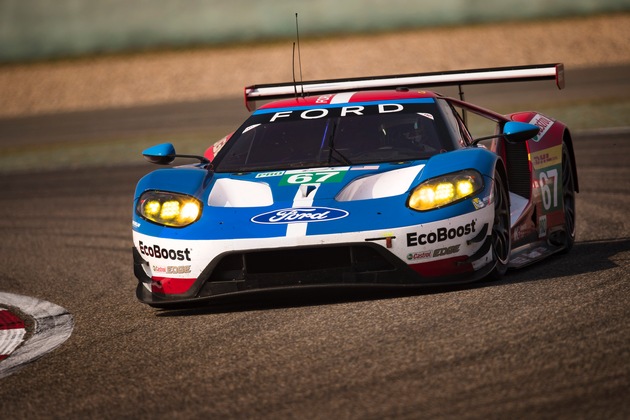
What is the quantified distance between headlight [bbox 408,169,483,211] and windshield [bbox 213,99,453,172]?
489 millimetres

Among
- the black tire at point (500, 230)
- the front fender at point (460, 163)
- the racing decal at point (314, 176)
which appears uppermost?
the front fender at point (460, 163)

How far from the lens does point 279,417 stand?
163 inches

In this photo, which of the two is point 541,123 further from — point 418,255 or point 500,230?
point 418,255

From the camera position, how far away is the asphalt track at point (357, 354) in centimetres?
421

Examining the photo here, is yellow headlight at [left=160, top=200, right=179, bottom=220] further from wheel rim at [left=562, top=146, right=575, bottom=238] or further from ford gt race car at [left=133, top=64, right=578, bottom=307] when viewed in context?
wheel rim at [left=562, top=146, right=575, bottom=238]

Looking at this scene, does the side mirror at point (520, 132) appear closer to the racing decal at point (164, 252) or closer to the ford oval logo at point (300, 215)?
the ford oval logo at point (300, 215)

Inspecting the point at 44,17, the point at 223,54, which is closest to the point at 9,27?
the point at 44,17

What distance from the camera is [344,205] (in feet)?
20.4

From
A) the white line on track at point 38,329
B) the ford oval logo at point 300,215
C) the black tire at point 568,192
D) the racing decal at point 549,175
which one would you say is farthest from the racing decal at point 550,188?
Answer: the white line on track at point 38,329

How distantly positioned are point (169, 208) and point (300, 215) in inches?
32.7

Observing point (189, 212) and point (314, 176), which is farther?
point (314, 176)

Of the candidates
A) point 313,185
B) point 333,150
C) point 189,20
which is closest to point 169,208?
point 313,185

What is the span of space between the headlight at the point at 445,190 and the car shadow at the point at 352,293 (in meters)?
0.44

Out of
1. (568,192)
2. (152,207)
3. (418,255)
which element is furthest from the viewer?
(568,192)
